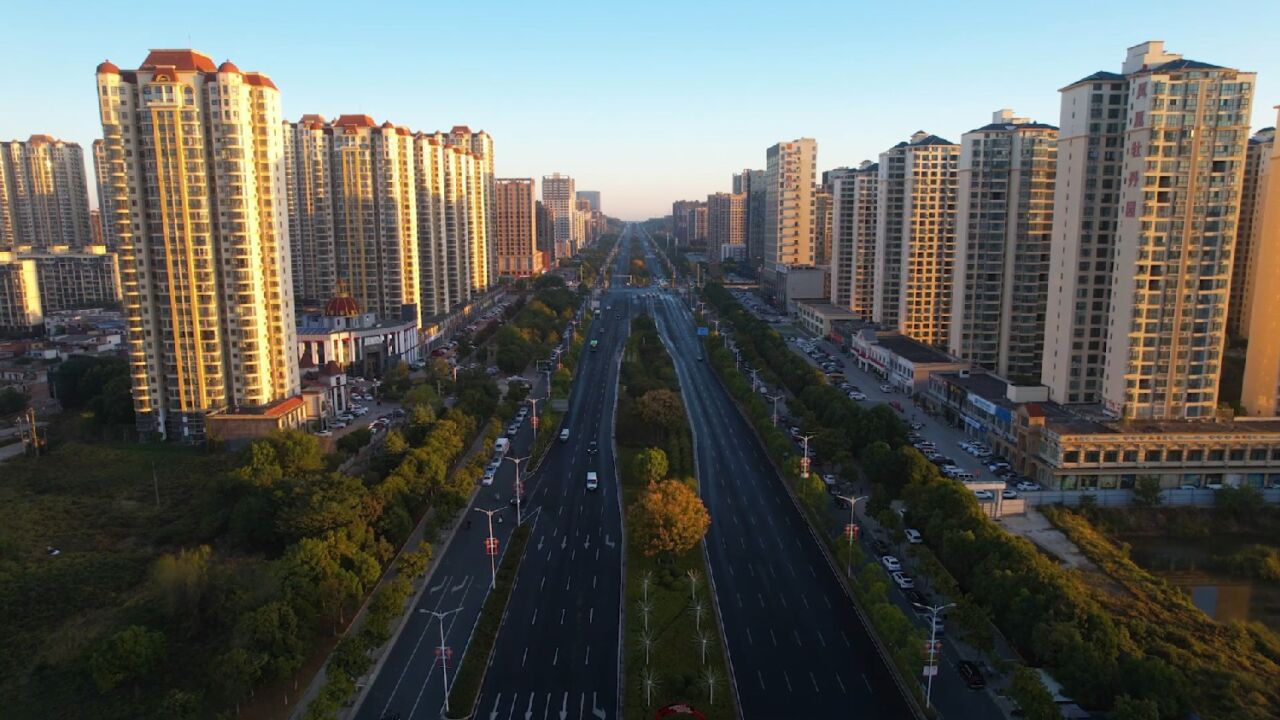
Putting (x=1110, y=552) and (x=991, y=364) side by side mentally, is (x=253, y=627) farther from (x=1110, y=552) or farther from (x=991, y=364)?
(x=991, y=364)

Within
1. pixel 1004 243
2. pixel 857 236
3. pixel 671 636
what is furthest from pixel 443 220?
pixel 671 636

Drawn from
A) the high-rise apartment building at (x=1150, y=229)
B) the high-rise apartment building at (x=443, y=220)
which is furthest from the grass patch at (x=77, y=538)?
the high-rise apartment building at (x=1150, y=229)

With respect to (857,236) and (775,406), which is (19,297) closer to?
(775,406)

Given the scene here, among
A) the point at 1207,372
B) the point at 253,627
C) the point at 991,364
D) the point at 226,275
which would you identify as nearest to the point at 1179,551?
the point at 1207,372

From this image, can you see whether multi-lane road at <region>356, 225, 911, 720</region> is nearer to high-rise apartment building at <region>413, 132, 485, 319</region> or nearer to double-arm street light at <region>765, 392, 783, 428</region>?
double-arm street light at <region>765, 392, 783, 428</region>

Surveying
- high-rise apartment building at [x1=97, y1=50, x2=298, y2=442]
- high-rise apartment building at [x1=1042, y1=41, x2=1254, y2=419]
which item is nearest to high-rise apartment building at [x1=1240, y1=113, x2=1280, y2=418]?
high-rise apartment building at [x1=1042, y1=41, x2=1254, y2=419]
